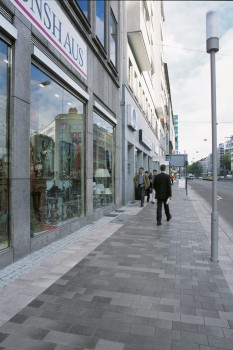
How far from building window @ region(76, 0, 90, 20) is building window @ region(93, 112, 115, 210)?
3060 mm

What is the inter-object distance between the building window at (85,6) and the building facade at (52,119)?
0.03 m

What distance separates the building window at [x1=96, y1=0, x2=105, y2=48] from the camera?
35.0 feet

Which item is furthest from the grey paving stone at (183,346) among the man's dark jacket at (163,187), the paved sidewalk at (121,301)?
the man's dark jacket at (163,187)

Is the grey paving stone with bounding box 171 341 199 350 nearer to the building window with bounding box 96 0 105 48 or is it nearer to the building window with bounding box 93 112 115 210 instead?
the building window with bounding box 93 112 115 210

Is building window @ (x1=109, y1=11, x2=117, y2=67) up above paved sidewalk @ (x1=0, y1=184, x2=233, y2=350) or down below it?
above

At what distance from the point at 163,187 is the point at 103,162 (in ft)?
9.90

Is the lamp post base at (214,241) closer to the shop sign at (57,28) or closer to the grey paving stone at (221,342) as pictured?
the grey paving stone at (221,342)

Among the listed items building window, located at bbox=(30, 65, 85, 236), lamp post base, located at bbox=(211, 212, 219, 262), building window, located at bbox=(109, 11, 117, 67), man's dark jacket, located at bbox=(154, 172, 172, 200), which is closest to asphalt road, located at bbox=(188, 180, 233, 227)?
man's dark jacket, located at bbox=(154, 172, 172, 200)

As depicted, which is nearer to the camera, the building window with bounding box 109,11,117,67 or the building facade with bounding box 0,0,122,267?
the building facade with bounding box 0,0,122,267

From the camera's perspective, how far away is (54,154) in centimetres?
742

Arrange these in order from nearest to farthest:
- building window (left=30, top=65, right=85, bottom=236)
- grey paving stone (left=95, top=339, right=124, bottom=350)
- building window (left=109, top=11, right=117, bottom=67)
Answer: grey paving stone (left=95, top=339, right=124, bottom=350) → building window (left=30, top=65, right=85, bottom=236) → building window (left=109, top=11, right=117, bottom=67)

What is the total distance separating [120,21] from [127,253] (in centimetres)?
1206

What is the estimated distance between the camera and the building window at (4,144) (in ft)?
16.5

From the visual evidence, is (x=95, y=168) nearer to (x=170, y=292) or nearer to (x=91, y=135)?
(x=91, y=135)
